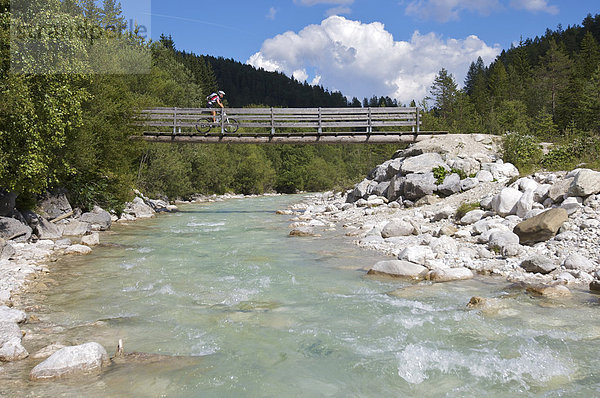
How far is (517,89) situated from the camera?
66375 mm

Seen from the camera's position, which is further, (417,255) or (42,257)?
(42,257)

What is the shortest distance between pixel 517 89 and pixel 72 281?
233 ft

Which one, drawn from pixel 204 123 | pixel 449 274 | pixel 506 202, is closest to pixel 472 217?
pixel 506 202

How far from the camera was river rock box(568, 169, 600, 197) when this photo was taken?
35.7 ft

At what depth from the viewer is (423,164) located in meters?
20.7

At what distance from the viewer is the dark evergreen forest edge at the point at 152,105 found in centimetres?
1109

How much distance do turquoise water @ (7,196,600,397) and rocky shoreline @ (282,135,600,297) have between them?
801 mm

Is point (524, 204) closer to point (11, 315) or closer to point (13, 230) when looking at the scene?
point (11, 315)

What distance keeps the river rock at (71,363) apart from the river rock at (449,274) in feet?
20.0

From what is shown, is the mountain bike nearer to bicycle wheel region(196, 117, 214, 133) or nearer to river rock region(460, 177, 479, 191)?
bicycle wheel region(196, 117, 214, 133)

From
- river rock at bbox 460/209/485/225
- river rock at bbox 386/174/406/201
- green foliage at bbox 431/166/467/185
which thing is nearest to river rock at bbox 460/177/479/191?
green foliage at bbox 431/166/467/185

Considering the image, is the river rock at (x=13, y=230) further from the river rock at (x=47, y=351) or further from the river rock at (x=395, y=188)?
the river rock at (x=395, y=188)

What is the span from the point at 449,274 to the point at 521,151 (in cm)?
1389

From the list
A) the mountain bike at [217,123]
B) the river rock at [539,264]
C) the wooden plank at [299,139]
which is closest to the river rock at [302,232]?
the river rock at [539,264]
